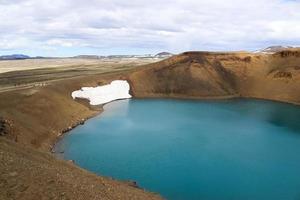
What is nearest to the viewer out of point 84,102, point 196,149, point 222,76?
point 196,149

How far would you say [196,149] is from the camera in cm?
4231

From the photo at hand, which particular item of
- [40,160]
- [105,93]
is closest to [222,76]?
[105,93]

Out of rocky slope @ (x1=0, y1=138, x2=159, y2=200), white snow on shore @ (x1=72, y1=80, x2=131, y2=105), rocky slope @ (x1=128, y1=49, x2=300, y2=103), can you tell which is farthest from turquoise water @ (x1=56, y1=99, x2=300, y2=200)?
rocky slope @ (x1=128, y1=49, x2=300, y2=103)

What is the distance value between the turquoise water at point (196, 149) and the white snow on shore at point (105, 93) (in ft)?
17.7

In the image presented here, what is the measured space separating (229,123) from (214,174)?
83.8 feet

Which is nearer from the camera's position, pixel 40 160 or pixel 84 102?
pixel 40 160

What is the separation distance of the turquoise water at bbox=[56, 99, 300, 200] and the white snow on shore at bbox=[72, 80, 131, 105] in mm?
5397

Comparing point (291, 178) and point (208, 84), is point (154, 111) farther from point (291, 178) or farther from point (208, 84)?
point (291, 178)

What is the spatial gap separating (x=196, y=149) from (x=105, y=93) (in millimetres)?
38722

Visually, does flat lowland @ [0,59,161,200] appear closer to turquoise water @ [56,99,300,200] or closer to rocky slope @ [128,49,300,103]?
turquoise water @ [56,99,300,200]

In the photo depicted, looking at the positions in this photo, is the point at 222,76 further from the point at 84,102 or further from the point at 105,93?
the point at 84,102

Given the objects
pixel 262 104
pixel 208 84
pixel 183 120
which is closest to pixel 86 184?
pixel 183 120

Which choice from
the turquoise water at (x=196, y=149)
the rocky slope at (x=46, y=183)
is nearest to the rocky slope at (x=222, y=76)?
the turquoise water at (x=196, y=149)

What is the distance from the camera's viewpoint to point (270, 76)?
86562mm
